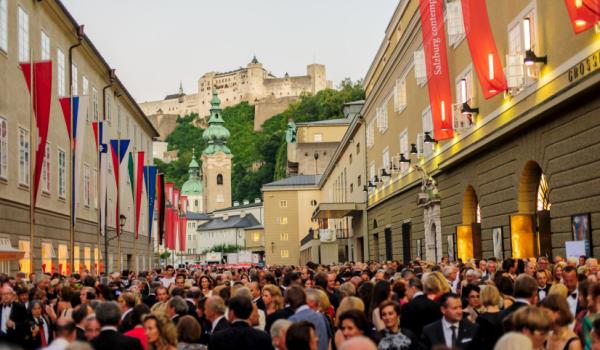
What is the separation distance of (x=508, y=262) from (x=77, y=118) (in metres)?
15.6

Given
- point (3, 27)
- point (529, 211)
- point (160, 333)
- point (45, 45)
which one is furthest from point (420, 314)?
point (45, 45)

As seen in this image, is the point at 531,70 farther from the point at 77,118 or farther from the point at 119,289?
the point at 77,118

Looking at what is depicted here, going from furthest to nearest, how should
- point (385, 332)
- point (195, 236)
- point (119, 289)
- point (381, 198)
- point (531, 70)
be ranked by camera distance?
point (195, 236) < point (381, 198) < point (531, 70) < point (119, 289) < point (385, 332)

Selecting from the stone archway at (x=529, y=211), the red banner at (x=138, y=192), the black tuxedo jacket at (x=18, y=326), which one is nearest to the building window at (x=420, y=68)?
the stone archway at (x=529, y=211)

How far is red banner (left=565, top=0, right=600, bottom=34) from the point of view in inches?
599

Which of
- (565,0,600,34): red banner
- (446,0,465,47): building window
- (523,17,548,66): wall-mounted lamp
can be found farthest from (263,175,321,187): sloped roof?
(565,0,600,34): red banner

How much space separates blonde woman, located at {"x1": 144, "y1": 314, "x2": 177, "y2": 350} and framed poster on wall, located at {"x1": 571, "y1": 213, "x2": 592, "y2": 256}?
11679 millimetres

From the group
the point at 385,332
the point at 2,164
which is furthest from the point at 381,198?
the point at 385,332

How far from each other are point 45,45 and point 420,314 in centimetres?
2569

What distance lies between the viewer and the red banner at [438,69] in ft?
93.5

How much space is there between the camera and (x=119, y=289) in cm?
1630

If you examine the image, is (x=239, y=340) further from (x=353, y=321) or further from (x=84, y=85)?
(x=84, y=85)

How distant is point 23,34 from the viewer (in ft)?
95.7

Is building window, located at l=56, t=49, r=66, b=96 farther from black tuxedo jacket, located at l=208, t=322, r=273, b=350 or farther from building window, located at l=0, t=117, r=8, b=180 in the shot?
black tuxedo jacket, located at l=208, t=322, r=273, b=350
